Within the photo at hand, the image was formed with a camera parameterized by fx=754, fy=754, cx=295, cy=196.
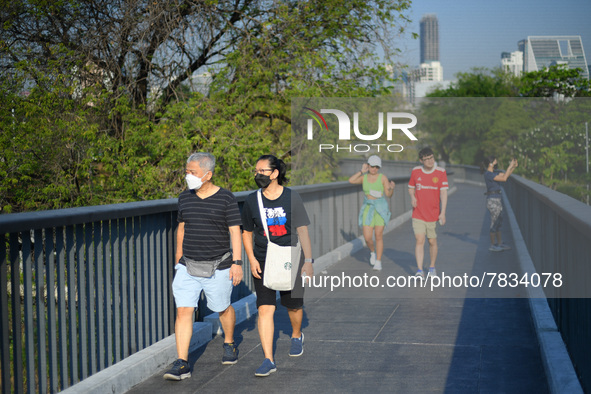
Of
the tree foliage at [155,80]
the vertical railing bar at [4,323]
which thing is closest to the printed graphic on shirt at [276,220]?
the vertical railing bar at [4,323]

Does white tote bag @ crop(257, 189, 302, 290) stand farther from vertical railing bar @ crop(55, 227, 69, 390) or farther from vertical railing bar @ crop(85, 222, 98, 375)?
vertical railing bar @ crop(55, 227, 69, 390)

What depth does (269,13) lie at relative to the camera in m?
17.4

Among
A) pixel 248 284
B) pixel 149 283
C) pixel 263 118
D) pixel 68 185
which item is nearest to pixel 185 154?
pixel 68 185

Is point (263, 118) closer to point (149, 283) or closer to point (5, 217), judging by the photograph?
point (149, 283)

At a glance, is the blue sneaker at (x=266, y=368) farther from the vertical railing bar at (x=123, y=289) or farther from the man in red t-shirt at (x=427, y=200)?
the man in red t-shirt at (x=427, y=200)

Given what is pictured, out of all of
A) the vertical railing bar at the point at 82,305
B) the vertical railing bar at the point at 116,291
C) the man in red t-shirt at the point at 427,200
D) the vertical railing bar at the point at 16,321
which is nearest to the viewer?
the vertical railing bar at the point at 16,321

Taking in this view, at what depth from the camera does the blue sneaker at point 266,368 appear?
5582mm

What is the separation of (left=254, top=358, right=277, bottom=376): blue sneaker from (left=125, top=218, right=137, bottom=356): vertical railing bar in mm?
970

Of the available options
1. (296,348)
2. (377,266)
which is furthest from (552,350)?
(377,266)

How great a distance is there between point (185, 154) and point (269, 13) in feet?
13.8

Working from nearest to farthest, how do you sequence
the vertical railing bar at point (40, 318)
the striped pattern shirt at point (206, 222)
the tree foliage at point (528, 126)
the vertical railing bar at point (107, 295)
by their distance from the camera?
the vertical railing bar at point (40, 318), the vertical railing bar at point (107, 295), the striped pattern shirt at point (206, 222), the tree foliage at point (528, 126)

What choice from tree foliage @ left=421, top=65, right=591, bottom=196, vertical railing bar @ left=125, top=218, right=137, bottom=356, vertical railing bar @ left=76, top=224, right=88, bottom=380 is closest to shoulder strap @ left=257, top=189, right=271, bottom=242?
vertical railing bar @ left=125, top=218, right=137, bottom=356

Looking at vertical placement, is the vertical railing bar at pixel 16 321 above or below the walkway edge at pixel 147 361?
above

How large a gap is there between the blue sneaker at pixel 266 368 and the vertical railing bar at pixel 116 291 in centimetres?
102
